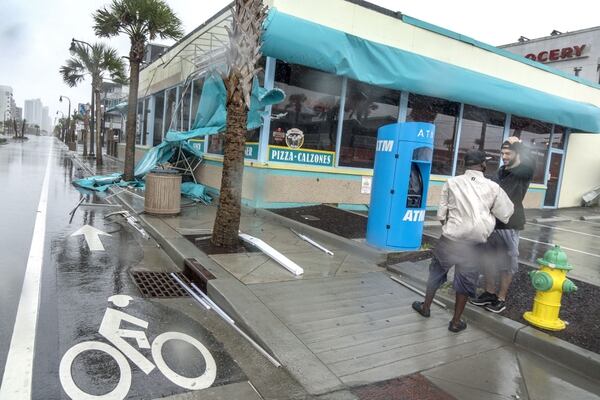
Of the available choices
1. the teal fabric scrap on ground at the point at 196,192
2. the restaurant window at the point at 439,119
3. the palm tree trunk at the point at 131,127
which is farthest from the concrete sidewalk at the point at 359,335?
the palm tree trunk at the point at 131,127

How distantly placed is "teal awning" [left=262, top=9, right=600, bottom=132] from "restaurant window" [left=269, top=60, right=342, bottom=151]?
3.34 ft

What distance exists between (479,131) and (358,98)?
5.05 metres

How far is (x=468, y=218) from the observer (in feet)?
13.9

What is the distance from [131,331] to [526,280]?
16.3 feet

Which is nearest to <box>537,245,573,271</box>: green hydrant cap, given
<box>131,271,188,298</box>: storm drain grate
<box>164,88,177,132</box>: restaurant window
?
<box>131,271,188,298</box>: storm drain grate

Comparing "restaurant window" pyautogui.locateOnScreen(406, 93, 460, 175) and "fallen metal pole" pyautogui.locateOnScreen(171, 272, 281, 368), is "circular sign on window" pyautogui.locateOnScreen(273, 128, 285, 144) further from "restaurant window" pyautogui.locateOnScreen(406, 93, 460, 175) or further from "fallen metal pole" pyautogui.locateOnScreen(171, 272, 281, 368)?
"fallen metal pole" pyautogui.locateOnScreen(171, 272, 281, 368)

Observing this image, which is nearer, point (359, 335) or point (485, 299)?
point (359, 335)

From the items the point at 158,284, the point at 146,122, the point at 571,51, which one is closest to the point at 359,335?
the point at 158,284

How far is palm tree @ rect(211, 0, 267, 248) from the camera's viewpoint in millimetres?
6332

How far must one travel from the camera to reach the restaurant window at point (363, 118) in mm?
10844

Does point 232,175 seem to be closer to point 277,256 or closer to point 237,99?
point 237,99

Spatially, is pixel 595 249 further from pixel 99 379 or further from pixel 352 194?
pixel 99 379

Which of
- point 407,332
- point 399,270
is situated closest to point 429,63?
point 399,270

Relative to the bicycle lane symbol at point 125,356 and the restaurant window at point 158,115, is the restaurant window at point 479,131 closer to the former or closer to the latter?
the bicycle lane symbol at point 125,356
